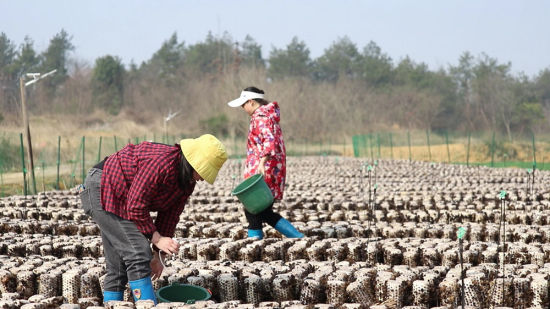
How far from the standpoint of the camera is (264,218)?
199 inches

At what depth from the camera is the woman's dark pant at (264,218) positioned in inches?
199

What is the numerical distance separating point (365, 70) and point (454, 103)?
10213 mm

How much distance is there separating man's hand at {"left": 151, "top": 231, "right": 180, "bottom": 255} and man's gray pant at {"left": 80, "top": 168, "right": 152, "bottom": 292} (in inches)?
2.1

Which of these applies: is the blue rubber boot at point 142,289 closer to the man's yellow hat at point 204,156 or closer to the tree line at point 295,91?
the man's yellow hat at point 204,156

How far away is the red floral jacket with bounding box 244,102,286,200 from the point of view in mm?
5191

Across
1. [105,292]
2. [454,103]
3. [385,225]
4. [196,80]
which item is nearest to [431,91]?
[454,103]

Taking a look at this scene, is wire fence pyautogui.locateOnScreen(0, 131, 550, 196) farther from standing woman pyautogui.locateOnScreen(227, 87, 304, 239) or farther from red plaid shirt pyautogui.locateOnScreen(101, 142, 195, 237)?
red plaid shirt pyautogui.locateOnScreen(101, 142, 195, 237)

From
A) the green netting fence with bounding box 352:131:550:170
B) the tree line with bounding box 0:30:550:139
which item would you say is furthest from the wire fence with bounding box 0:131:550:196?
the tree line with bounding box 0:30:550:139

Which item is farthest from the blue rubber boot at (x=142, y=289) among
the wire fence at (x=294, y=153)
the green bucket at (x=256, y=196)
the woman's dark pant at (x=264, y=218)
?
the wire fence at (x=294, y=153)

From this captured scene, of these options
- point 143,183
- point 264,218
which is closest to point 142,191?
point 143,183

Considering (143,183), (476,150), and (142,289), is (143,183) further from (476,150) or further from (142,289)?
(476,150)

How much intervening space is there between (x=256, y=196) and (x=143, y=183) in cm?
171

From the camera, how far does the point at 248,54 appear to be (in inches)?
2437

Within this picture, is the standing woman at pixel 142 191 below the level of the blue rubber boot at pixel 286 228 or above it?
above
